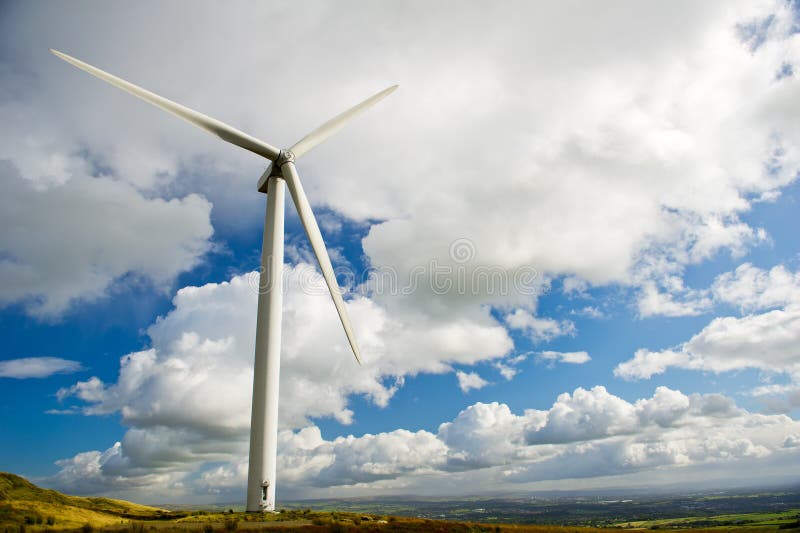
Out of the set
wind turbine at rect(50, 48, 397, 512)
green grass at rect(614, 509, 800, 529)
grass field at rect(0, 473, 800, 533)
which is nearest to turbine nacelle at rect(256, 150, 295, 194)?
wind turbine at rect(50, 48, 397, 512)

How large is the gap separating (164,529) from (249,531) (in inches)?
246

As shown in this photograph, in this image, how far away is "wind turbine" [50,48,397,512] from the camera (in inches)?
1858

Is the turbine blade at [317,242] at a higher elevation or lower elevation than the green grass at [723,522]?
higher

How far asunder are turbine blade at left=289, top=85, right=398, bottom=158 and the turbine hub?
114 centimetres

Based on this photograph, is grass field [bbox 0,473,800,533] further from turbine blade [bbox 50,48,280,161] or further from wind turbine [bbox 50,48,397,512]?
turbine blade [bbox 50,48,280,161]

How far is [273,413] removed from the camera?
161 ft

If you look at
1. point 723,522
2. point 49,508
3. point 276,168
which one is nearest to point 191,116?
point 276,168

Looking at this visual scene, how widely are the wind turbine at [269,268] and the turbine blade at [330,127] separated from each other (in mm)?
120

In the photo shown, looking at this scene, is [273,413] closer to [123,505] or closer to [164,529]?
[164,529]

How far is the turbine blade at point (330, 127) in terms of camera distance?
60094 millimetres

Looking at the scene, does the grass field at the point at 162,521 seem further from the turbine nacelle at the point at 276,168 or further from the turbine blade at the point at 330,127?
the turbine blade at the point at 330,127

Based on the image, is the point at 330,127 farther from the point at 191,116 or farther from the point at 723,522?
the point at 723,522

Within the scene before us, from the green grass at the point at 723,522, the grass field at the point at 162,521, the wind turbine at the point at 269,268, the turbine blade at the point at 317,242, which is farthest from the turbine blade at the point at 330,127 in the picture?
the green grass at the point at 723,522

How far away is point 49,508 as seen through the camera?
131 ft
